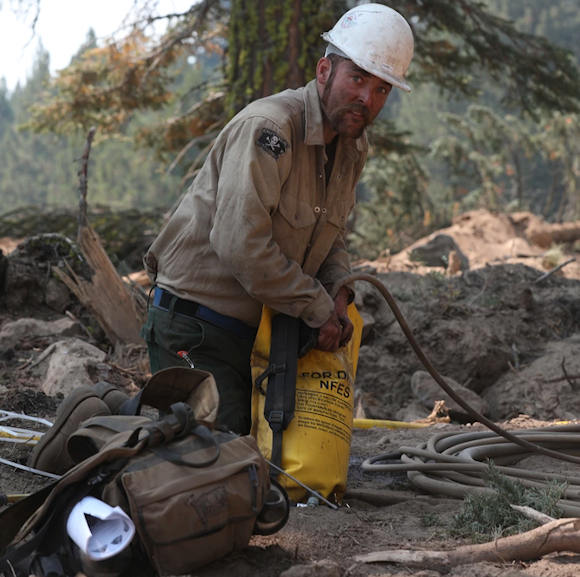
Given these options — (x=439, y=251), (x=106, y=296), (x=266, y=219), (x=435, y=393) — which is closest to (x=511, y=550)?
(x=266, y=219)

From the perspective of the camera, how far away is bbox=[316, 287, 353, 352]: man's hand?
334 cm

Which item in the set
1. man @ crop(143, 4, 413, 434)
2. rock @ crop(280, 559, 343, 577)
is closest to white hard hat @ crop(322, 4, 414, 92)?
man @ crop(143, 4, 413, 434)

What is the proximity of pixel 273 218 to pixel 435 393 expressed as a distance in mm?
2948

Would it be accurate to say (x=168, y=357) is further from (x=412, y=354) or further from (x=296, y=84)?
(x=296, y=84)

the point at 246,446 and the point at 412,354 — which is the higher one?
the point at 246,446

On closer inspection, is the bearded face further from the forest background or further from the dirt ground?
the forest background

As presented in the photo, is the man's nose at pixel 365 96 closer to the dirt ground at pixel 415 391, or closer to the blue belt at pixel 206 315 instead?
the blue belt at pixel 206 315

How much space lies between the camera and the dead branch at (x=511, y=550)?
8.00 feet

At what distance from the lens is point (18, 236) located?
1027cm

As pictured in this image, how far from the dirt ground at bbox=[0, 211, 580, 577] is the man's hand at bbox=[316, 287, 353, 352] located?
673 millimetres

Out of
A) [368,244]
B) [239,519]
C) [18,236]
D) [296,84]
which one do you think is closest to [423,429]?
[239,519]

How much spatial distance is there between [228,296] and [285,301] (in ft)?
1.19

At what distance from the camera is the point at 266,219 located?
3137 millimetres

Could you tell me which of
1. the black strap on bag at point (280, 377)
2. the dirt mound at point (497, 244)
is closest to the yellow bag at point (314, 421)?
the black strap on bag at point (280, 377)
